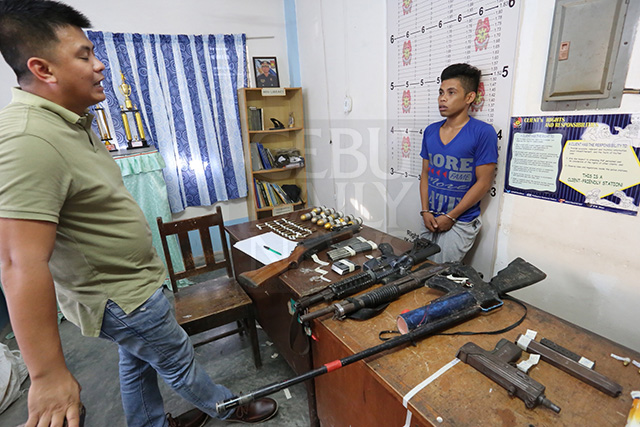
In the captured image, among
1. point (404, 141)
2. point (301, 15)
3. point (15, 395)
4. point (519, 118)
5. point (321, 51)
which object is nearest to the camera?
point (519, 118)

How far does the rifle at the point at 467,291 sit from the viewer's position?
3.02ft

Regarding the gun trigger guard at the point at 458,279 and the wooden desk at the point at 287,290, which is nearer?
the gun trigger guard at the point at 458,279

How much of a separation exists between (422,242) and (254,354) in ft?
4.09

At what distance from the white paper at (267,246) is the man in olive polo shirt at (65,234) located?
48 centimetres

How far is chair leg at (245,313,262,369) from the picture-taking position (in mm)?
1812

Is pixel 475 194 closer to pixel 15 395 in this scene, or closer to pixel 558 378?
pixel 558 378

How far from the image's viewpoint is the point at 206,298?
5.94ft

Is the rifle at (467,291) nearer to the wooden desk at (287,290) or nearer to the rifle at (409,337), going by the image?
the rifle at (409,337)

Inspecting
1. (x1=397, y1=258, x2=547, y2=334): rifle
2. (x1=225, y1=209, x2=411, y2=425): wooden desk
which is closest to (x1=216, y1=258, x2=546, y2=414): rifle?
(x1=397, y1=258, x2=547, y2=334): rifle

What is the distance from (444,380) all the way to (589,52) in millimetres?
1424

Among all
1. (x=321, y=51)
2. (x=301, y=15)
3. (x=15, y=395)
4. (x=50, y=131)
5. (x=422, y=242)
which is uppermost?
(x=301, y=15)

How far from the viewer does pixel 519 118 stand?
5.05 feet

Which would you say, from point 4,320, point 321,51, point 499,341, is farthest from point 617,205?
point 4,320

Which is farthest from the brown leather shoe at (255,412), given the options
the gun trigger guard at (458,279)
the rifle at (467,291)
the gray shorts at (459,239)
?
the gray shorts at (459,239)
